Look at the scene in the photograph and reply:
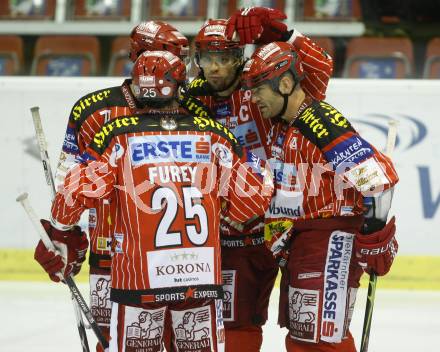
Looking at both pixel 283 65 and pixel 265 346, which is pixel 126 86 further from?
pixel 265 346

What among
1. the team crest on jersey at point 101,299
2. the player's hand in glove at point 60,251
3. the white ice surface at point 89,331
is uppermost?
the player's hand in glove at point 60,251

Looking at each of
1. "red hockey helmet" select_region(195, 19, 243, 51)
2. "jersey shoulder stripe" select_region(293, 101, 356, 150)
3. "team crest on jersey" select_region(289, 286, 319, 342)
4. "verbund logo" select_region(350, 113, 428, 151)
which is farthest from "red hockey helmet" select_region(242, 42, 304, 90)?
"verbund logo" select_region(350, 113, 428, 151)

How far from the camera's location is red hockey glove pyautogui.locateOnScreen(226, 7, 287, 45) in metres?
4.18

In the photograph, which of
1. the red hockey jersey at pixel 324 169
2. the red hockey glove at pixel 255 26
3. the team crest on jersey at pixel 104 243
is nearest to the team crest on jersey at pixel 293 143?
the red hockey jersey at pixel 324 169

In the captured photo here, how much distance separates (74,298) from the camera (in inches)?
163

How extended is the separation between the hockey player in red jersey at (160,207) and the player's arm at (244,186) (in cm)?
3

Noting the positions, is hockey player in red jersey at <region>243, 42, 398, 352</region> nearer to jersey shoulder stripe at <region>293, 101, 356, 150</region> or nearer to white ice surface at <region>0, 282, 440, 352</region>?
jersey shoulder stripe at <region>293, 101, 356, 150</region>

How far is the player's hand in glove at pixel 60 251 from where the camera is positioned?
3918 mm

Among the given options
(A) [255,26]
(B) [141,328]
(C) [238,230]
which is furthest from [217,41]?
(B) [141,328]

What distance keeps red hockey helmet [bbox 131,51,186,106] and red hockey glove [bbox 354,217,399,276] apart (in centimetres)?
86

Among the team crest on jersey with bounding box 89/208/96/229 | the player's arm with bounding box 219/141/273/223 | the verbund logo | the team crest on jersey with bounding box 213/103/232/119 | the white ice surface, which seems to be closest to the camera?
the player's arm with bounding box 219/141/273/223

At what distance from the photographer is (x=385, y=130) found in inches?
260

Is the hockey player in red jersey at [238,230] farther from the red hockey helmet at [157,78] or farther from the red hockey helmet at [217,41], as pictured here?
the red hockey helmet at [157,78]

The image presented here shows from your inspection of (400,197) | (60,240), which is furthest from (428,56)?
(60,240)
